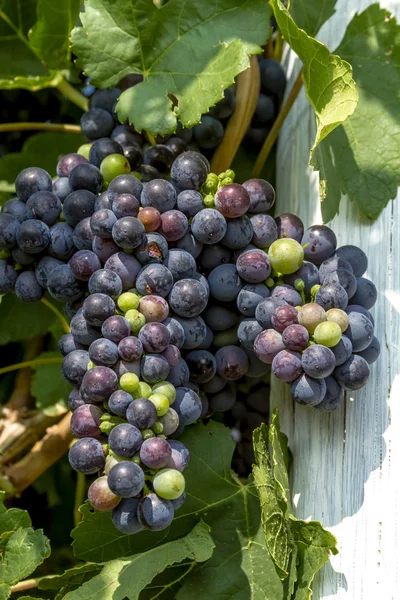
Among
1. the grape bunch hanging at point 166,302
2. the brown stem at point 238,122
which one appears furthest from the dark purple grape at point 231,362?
the brown stem at point 238,122

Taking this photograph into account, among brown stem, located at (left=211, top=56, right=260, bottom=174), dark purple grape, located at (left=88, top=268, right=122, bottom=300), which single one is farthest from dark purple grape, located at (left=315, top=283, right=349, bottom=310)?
brown stem, located at (left=211, top=56, right=260, bottom=174)

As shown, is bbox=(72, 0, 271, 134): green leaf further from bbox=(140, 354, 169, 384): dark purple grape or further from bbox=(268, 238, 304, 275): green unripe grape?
bbox=(140, 354, 169, 384): dark purple grape

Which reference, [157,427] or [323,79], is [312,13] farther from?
[157,427]

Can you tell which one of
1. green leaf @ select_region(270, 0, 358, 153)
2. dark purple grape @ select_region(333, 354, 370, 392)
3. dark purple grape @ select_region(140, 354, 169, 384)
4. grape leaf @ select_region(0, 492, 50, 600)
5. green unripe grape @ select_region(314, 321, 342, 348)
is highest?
green leaf @ select_region(270, 0, 358, 153)

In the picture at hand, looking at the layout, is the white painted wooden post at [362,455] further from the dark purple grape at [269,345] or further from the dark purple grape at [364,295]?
the dark purple grape at [269,345]

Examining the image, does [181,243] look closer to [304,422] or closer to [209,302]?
[209,302]

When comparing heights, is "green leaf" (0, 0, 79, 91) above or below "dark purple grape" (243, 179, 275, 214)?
above
